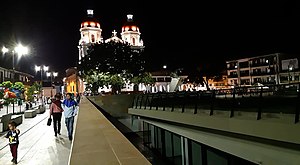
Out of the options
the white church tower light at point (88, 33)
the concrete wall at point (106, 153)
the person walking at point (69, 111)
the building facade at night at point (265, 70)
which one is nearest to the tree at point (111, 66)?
the building facade at night at point (265, 70)

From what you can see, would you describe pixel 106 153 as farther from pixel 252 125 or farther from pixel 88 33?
pixel 88 33

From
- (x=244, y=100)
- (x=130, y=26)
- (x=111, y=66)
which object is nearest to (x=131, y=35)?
(x=130, y=26)

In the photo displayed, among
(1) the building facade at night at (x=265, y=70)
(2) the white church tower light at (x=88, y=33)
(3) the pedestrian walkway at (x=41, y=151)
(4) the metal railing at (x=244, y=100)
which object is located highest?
(2) the white church tower light at (x=88, y=33)

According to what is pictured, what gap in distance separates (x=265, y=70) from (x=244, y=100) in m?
62.3

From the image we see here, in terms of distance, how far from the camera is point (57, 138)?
36.6ft

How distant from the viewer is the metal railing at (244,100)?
10.2 metres

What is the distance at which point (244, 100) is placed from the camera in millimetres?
12555

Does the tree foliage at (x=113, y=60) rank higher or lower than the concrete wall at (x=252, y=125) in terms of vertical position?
higher

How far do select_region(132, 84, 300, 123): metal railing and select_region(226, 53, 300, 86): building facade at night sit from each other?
48.2 m

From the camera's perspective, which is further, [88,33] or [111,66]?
[88,33]

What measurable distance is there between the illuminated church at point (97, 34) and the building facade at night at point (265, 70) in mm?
39991

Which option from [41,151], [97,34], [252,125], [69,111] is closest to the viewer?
[41,151]

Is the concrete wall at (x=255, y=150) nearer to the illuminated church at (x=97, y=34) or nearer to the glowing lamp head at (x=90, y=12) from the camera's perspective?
the illuminated church at (x=97, y=34)

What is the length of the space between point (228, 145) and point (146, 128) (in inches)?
838
